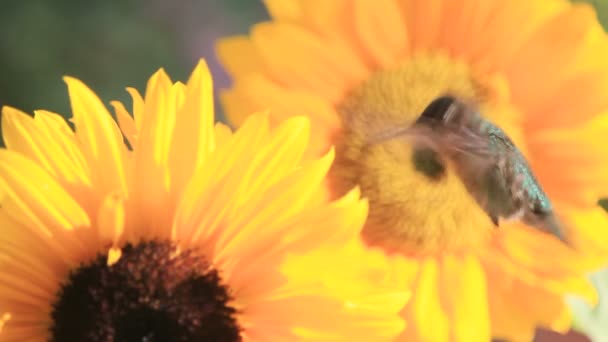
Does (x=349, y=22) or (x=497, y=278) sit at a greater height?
(x=349, y=22)

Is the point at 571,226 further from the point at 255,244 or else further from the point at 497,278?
the point at 255,244

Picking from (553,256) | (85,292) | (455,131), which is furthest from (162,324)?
(553,256)

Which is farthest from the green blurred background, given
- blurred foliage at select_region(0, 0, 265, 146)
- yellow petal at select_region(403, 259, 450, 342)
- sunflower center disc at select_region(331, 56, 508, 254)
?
yellow petal at select_region(403, 259, 450, 342)

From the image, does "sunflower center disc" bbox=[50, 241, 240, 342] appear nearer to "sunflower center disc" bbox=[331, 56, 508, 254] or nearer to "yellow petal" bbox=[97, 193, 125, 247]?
"yellow petal" bbox=[97, 193, 125, 247]

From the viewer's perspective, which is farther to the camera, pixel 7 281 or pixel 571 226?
pixel 571 226

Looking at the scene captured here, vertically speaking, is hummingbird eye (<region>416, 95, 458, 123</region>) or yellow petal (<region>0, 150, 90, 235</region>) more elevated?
hummingbird eye (<region>416, 95, 458, 123</region>)

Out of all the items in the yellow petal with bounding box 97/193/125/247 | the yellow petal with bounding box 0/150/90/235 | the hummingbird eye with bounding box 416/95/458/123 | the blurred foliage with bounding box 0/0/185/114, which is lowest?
the yellow petal with bounding box 97/193/125/247

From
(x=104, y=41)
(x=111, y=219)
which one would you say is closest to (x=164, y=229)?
(x=111, y=219)

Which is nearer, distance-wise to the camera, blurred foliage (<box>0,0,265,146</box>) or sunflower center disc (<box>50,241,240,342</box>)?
sunflower center disc (<box>50,241,240,342</box>)

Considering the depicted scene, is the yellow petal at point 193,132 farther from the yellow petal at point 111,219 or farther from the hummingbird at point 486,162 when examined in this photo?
the hummingbird at point 486,162
